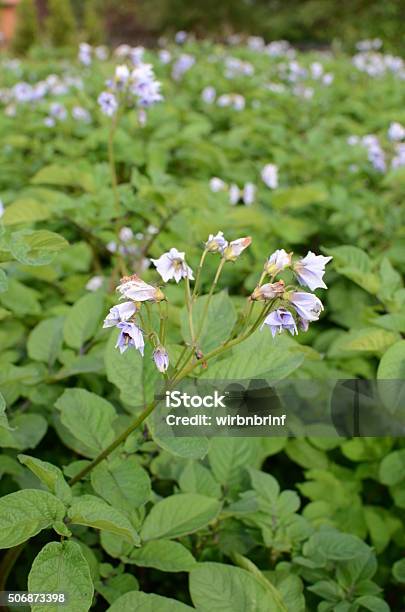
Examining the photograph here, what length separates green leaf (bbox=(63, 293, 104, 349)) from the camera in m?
1.64

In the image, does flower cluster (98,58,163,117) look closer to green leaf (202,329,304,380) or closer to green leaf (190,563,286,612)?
green leaf (202,329,304,380)

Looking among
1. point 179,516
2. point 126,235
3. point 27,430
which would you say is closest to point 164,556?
point 179,516

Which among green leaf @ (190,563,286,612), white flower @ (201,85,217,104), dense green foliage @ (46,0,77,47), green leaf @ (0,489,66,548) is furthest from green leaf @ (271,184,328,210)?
dense green foliage @ (46,0,77,47)

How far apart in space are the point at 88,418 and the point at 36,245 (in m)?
0.34

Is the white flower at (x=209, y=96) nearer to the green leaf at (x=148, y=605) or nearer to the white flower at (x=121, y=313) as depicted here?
the white flower at (x=121, y=313)

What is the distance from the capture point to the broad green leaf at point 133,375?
3.94ft

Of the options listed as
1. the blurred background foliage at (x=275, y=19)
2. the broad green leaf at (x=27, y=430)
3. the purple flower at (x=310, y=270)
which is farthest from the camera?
the blurred background foliage at (x=275, y=19)

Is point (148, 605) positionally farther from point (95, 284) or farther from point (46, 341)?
point (95, 284)

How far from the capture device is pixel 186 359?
113 cm

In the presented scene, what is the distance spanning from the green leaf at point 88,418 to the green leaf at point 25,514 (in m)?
0.22

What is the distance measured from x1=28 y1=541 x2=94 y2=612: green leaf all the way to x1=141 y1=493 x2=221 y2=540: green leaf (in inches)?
10.9

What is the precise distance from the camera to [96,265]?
229 centimetres

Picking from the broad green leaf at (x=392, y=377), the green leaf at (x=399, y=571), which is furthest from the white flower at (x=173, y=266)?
the green leaf at (x=399, y=571)

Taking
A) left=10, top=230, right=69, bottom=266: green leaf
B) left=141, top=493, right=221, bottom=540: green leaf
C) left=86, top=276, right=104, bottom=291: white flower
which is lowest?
left=141, top=493, right=221, bottom=540: green leaf
